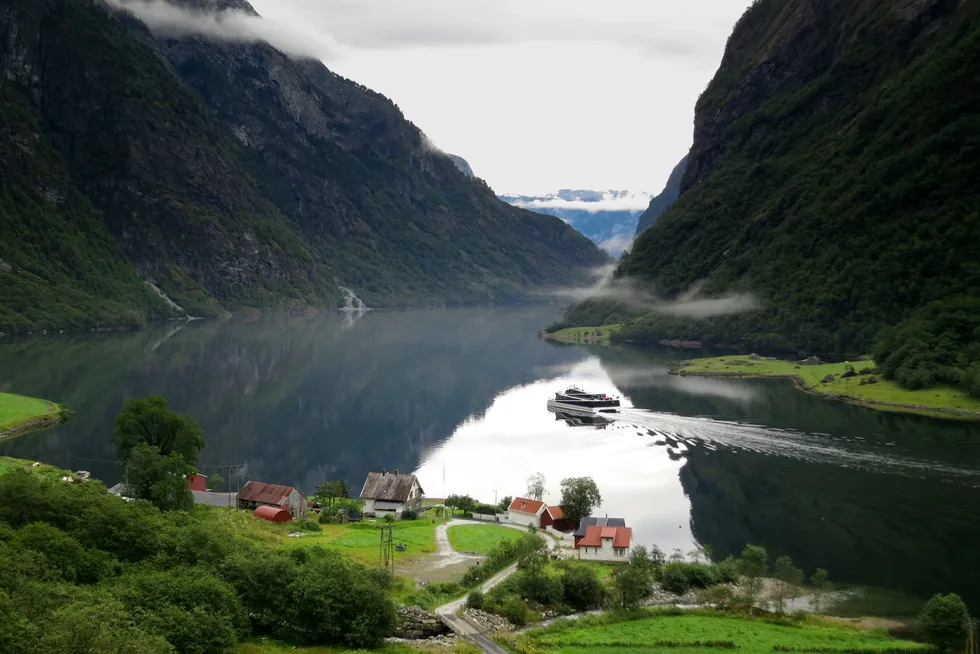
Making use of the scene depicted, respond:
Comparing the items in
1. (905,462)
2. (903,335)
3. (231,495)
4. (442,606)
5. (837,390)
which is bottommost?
(442,606)

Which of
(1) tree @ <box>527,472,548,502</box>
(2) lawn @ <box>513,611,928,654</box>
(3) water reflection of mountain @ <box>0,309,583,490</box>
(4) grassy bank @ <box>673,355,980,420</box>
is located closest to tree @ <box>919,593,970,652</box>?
(2) lawn @ <box>513,611,928,654</box>

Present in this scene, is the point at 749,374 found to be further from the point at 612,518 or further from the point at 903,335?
the point at 612,518

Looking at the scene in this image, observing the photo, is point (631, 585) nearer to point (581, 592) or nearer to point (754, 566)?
point (581, 592)

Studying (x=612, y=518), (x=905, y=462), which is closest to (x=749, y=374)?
(x=905, y=462)

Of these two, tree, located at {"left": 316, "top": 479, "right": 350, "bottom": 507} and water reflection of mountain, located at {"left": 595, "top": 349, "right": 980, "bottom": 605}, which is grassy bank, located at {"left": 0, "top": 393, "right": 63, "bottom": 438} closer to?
tree, located at {"left": 316, "top": 479, "right": 350, "bottom": 507}

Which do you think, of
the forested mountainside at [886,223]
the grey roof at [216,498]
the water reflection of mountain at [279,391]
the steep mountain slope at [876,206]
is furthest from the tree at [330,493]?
the steep mountain slope at [876,206]

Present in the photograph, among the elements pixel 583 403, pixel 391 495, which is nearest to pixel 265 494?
pixel 391 495
